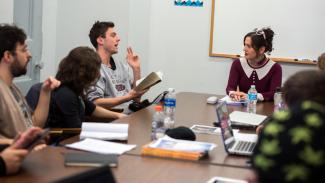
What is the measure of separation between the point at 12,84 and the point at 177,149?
37.2 inches

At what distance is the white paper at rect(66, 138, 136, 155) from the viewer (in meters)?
2.11

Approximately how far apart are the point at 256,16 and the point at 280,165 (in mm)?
4186

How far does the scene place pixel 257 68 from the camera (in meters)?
4.30

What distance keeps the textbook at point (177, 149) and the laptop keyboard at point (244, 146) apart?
0.39 feet

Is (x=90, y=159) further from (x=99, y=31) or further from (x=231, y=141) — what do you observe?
(x=99, y=31)

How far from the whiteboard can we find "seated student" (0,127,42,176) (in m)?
3.38

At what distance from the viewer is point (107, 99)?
366 cm

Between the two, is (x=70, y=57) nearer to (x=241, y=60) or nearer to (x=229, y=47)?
(x=241, y=60)

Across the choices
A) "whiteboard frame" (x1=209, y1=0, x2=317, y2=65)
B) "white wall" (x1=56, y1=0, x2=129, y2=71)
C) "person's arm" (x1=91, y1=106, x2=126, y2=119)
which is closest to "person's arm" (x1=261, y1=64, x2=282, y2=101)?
"whiteboard frame" (x1=209, y1=0, x2=317, y2=65)

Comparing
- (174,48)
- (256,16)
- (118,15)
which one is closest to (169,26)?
(174,48)

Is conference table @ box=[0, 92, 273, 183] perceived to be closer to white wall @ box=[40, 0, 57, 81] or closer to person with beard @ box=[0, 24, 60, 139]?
person with beard @ box=[0, 24, 60, 139]

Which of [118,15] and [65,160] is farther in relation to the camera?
[118,15]

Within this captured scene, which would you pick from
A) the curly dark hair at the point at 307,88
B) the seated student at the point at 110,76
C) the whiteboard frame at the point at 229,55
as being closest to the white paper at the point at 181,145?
the curly dark hair at the point at 307,88

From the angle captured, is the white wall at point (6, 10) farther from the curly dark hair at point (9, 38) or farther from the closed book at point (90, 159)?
the closed book at point (90, 159)
